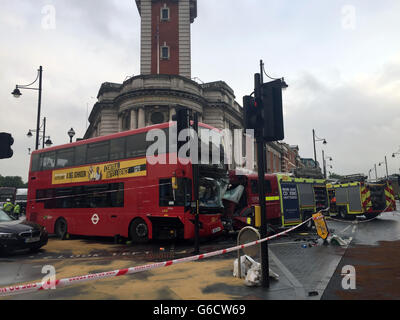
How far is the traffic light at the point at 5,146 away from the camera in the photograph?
5191 millimetres

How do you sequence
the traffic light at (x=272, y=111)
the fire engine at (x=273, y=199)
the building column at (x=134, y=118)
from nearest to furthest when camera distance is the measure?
the traffic light at (x=272, y=111) < the fire engine at (x=273, y=199) < the building column at (x=134, y=118)

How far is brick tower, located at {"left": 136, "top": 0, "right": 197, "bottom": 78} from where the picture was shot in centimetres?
3622

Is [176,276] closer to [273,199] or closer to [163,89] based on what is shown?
[273,199]

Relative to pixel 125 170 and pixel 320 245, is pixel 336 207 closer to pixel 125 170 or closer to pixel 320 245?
pixel 320 245

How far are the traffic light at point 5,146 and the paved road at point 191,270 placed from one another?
2.45 meters

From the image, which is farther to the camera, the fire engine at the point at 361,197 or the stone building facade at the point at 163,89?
the stone building facade at the point at 163,89

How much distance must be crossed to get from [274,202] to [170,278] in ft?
29.0

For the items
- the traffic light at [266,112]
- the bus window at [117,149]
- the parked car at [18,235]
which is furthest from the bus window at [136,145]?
the traffic light at [266,112]

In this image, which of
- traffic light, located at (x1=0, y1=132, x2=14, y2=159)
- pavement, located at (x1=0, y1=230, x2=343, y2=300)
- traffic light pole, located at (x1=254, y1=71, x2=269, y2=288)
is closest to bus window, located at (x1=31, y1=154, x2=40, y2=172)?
pavement, located at (x1=0, y1=230, x2=343, y2=300)

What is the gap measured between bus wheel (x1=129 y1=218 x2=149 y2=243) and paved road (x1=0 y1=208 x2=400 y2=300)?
0.35 meters

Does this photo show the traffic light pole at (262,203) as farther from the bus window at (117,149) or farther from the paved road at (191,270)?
the bus window at (117,149)

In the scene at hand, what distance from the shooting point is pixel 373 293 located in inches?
203

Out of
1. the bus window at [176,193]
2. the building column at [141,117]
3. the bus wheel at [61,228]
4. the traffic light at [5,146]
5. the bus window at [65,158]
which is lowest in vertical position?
the bus wheel at [61,228]
